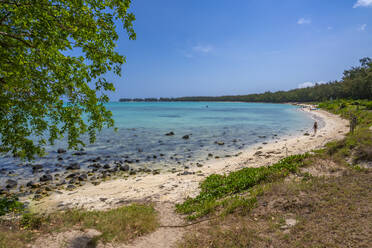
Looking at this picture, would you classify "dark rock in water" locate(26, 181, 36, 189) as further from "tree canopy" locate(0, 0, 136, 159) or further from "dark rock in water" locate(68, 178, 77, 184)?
"tree canopy" locate(0, 0, 136, 159)

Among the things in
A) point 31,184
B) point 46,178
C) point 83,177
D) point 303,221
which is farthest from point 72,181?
point 303,221

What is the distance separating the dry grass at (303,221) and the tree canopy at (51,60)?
548cm

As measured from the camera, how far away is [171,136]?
34.6m

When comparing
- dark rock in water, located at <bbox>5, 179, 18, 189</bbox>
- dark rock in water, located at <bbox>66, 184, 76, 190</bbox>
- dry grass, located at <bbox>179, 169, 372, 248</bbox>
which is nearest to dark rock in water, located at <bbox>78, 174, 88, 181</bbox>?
dark rock in water, located at <bbox>66, 184, 76, 190</bbox>

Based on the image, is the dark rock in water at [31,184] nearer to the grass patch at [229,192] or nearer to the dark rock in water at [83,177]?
the dark rock in water at [83,177]

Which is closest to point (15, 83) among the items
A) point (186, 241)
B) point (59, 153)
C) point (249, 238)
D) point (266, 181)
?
point (186, 241)

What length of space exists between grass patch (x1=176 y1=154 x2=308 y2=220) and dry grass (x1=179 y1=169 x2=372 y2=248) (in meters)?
0.80

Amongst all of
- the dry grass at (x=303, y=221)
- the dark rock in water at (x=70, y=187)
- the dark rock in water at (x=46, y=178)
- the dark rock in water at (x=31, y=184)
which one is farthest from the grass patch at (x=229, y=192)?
the dark rock in water at (x=46, y=178)

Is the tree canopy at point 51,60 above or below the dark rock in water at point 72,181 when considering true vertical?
above

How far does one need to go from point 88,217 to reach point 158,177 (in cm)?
777

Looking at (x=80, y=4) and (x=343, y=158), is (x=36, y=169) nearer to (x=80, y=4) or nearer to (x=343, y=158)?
(x=80, y=4)

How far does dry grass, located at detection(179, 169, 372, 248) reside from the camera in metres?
5.45

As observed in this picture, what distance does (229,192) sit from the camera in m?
9.63

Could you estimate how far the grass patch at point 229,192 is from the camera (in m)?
7.97
